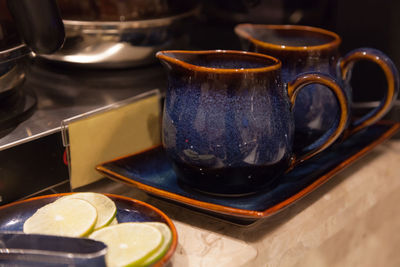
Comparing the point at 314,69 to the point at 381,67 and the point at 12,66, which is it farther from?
the point at 12,66

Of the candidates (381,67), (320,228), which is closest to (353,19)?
(381,67)

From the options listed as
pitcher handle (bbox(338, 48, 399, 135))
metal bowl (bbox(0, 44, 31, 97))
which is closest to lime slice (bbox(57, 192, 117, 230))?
metal bowl (bbox(0, 44, 31, 97))

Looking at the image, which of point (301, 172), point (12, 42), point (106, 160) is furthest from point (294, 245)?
point (12, 42)

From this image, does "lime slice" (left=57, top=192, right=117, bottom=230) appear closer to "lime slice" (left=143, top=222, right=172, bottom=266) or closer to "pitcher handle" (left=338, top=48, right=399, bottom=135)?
"lime slice" (left=143, top=222, right=172, bottom=266)

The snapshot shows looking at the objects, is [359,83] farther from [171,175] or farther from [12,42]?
[12,42]

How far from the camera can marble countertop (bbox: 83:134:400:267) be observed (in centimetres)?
53

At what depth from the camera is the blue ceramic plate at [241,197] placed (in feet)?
1.74

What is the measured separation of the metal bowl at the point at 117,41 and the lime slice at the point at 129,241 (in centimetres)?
30

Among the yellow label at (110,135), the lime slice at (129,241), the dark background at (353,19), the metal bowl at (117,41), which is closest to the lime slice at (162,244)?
the lime slice at (129,241)

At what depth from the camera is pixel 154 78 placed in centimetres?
75

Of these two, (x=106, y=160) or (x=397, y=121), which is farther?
(x=397, y=121)

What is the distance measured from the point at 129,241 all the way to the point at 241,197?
0.52 ft

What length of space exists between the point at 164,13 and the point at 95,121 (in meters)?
0.23

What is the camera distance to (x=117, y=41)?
69 cm
